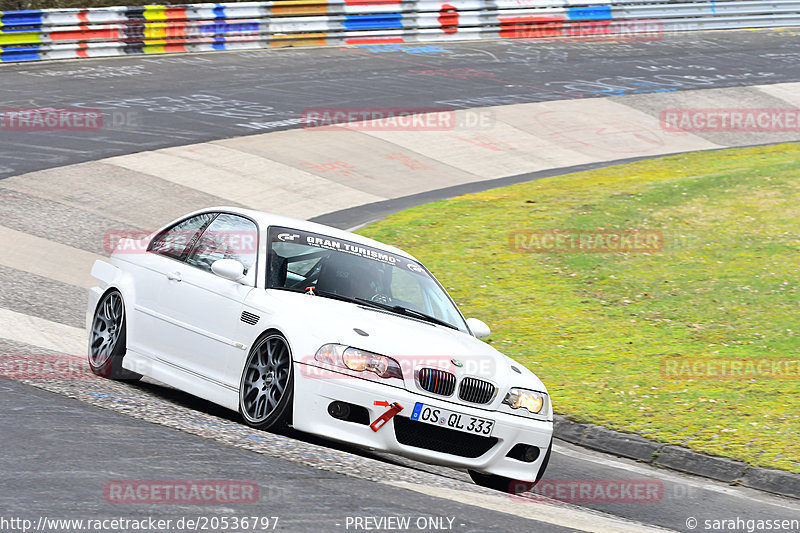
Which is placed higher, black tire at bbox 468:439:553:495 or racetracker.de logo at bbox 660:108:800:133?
racetracker.de logo at bbox 660:108:800:133

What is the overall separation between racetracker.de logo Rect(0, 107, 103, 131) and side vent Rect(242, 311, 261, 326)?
46.0ft

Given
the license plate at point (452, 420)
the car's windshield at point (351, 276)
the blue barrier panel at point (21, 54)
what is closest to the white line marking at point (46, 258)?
the car's windshield at point (351, 276)

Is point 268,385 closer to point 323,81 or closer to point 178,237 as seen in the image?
point 178,237

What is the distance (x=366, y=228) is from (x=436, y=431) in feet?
31.3

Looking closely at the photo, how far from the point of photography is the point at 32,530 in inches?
196

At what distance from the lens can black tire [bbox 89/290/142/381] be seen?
8.88m

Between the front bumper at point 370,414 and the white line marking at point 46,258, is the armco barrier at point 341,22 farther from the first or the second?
the front bumper at point 370,414

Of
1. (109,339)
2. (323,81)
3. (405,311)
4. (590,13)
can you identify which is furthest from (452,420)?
(590,13)

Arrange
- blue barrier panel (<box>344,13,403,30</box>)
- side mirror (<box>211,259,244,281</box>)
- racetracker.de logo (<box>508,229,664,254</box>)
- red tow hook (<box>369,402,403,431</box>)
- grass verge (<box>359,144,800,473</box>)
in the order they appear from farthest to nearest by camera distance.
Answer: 1. blue barrier panel (<box>344,13,403,30</box>)
2. racetracker.de logo (<box>508,229,664,254</box>)
3. grass verge (<box>359,144,800,473</box>)
4. side mirror (<box>211,259,244,281</box>)
5. red tow hook (<box>369,402,403,431</box>)

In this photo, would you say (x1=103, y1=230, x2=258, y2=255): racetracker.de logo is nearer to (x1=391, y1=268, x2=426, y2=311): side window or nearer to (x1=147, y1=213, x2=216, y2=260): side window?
(x1=147, y1=213, x2=216, y2=260): side window

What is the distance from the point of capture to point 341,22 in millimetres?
31438

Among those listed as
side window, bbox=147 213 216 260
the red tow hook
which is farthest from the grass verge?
side window, bbox=147 213 216 260

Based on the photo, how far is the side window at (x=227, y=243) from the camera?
27.4 feet

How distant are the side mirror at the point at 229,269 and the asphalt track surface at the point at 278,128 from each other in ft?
3.22
